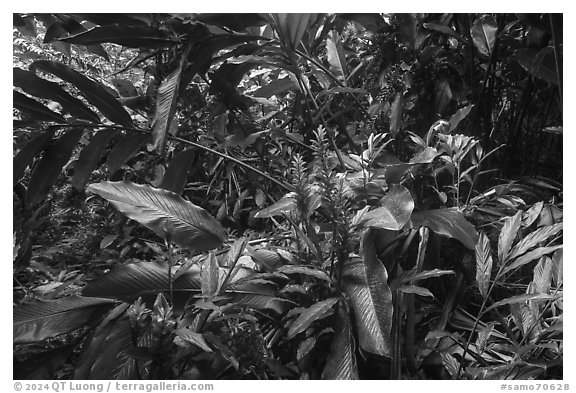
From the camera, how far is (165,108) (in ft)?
2.34

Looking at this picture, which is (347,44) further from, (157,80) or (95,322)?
(95,322)

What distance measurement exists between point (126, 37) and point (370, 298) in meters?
0.55

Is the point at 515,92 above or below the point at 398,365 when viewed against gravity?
above

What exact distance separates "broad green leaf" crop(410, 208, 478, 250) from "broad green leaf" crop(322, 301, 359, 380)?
0.16 m

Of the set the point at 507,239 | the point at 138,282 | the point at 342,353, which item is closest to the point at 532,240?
the point at 507,239

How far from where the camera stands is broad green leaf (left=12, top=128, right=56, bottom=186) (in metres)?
0.79

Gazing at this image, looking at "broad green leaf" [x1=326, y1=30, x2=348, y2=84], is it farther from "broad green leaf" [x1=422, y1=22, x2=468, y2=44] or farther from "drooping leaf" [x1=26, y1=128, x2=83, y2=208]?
"drooping leaf" [x1=26, y1=128, x2=83, y2=208]

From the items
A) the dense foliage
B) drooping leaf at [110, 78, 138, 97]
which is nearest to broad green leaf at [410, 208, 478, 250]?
the dense foliage

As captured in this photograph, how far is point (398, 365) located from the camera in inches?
25.0

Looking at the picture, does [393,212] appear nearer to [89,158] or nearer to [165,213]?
[165,213]

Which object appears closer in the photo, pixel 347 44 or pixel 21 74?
pixel 21 74

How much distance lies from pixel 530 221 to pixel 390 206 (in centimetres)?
30

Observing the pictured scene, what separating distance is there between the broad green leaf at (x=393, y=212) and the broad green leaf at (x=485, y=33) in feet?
1.72
